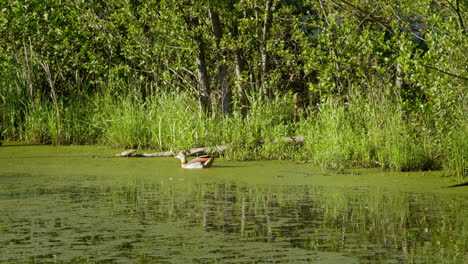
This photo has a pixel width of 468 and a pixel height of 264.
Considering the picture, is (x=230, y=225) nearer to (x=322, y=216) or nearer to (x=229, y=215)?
(x=229, y=215)

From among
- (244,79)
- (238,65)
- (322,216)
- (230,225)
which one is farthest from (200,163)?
(230,225)

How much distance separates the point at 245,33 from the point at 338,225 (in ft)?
24.8

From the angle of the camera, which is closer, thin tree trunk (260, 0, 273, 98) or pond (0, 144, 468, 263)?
pond (0, 144, 468, 263)

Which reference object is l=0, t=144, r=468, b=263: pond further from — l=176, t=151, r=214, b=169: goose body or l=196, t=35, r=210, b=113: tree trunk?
l=196, t=35, r=210, b=113: tree trunk

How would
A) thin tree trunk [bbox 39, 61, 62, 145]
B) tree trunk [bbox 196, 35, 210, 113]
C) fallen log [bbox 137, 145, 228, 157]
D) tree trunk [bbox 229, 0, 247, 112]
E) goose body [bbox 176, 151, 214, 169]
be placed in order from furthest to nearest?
thin tree trunk [bbox 39, 61, 62, 145] < tree trunk [bbox 196, 35, 210, 113] < tree trunk [bbox 229, 0, 247, 112] < fallen log [bbox 137, 145, 228, 157] < goose body [bbox 176, 151, 214, 169]

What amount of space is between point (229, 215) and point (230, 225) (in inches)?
19.6

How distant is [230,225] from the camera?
602 centimetres

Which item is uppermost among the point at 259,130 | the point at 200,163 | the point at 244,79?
the point at 244,79

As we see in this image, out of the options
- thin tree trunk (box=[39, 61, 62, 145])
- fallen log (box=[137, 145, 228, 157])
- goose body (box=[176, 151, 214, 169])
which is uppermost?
thin tree trunk (box=[39, 61, 62, 145])

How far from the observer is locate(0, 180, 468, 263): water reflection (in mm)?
4980

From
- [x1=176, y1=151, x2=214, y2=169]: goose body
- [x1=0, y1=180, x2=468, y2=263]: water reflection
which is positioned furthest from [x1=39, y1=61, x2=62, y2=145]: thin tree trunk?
[x1=0, y1=180, x2=468, y2=263]: water reflection

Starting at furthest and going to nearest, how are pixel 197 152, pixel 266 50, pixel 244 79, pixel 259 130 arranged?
1. pixel 266 50
2. pixel 244 79
3. pixel 259 130
4. pixel 197 152

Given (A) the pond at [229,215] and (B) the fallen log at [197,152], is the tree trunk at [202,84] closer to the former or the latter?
(B) the fallen log at [197,152]

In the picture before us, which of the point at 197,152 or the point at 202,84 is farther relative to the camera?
the point at 202,84
